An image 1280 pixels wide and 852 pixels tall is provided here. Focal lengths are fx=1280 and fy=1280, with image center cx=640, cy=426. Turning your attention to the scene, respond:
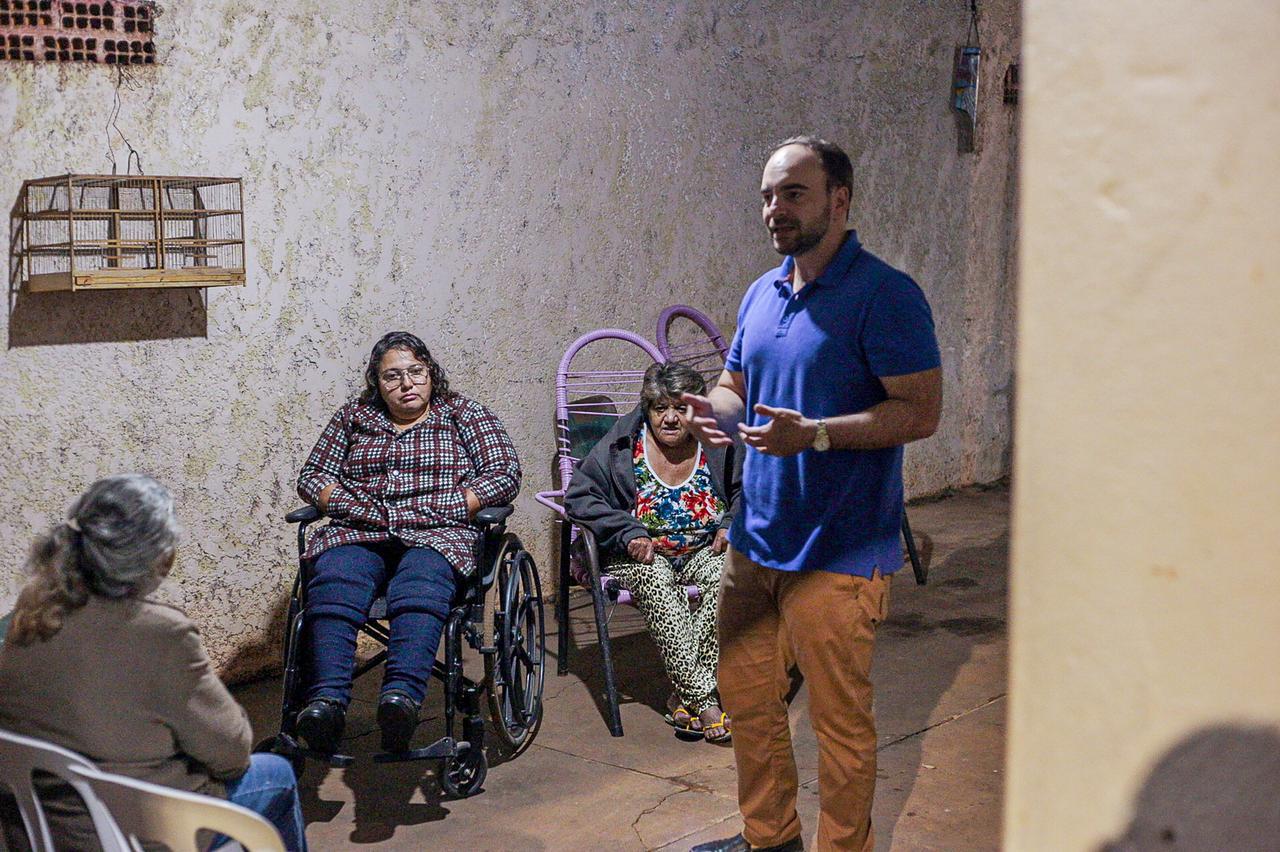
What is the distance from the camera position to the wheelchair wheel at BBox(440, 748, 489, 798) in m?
3.14

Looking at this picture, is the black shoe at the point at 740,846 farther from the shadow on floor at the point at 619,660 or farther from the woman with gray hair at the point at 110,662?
the woman with gray hair at the point at 110,662

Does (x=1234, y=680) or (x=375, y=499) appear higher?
(x=1234, y=680)

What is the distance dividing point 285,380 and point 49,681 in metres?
2.20

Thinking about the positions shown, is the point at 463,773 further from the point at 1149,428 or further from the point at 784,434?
the point at 1149,428

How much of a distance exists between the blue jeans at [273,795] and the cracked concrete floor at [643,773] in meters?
0.83

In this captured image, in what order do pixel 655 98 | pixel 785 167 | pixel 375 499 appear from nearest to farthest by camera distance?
1. pixel 785 167
2. pixel 375 499
3. pixel 655 98

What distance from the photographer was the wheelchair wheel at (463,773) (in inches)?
124

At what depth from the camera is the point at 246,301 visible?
384 cm

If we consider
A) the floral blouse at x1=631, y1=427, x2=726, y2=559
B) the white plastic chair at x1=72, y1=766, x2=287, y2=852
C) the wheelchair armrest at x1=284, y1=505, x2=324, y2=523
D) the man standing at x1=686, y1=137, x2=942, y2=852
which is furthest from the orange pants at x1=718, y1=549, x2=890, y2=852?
the wheelchair armrest at x1=284, y1=505, x2=324, y2=523

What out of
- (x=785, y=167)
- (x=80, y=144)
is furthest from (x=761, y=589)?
(x=80, y=144)

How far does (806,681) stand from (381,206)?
7.75ft

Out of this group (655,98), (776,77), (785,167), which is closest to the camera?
(785,167)

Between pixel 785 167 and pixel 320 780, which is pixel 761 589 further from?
pixel 320 780

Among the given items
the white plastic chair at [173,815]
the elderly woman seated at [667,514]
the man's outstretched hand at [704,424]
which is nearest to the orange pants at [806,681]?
the man's outstretched hand at [704,424]
